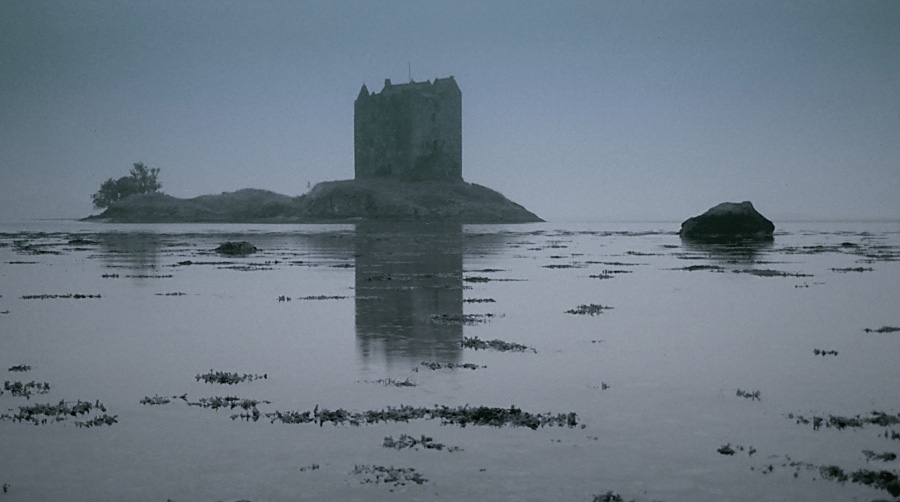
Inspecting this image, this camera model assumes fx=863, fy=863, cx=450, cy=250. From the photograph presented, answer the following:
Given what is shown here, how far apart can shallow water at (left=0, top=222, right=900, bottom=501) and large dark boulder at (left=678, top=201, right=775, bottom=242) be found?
50096 millimetres

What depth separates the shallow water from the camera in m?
8.27

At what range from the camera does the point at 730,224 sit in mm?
76875

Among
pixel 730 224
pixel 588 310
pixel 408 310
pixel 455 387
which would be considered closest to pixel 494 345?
pixel 455 387

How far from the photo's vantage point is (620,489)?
26.1ft

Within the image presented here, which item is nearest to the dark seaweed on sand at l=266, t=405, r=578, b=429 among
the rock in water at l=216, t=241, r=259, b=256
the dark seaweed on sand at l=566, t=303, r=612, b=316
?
the dark seaweed on sand at l=566, t=303, r=612, b=316

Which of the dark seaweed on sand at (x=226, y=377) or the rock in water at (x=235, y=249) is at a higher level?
the rock in water at (x=235, y=249)

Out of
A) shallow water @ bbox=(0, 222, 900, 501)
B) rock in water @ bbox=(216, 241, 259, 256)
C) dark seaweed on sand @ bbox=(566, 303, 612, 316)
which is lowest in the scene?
shallow water @ bbox=(0, 222, 900, 501)

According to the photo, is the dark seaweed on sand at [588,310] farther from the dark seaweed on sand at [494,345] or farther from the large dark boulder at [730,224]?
the large dark boulder at [730,224]

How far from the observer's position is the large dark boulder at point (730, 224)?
250ft

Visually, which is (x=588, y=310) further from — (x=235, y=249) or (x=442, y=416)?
(x=235, y=249)

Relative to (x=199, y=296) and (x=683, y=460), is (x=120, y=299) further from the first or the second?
(x=683, y=460)

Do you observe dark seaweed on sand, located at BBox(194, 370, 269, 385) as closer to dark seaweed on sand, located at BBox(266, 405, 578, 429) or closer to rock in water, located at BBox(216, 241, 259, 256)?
dark seaweed on sand, located at BBox(266, 405, 578, 429)

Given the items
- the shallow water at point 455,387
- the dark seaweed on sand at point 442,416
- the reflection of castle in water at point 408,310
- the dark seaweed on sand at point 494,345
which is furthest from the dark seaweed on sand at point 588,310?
the dark seaweed on sand at point 442,416

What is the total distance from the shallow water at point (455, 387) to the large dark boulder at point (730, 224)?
5010 cm
